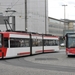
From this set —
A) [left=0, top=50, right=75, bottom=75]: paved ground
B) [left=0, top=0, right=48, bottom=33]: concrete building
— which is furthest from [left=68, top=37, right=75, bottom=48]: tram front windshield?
[left=0, top=0, right=48, bottom=33]: concrete building

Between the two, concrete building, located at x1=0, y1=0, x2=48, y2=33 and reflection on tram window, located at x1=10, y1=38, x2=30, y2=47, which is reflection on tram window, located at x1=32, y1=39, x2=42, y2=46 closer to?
reflection on tram window, located at x1=10, y1=38, x2=30, y2=47

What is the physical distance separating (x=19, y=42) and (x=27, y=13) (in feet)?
120

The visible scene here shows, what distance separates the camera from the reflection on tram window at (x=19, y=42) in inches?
1102

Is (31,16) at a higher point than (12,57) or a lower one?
higher

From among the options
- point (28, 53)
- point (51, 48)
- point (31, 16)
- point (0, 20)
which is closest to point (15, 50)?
point (28, 53)

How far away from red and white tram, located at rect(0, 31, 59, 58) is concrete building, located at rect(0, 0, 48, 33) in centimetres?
2486

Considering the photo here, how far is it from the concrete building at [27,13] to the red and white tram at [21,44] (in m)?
24.9

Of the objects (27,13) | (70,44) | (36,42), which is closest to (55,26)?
(27,13)

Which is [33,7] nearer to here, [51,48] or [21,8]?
[21,8]

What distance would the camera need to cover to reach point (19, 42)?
2975cm

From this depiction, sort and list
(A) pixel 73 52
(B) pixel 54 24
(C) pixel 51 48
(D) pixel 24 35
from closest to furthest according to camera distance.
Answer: (A) pixel 73 52 → (D) pixel 24 35 → (C) pixel 51 48 → (B) pixel 54 24

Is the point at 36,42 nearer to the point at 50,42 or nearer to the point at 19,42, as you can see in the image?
the point at 19,42

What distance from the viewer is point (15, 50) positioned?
28.4 metres

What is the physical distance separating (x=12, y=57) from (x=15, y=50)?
193 centimetres
